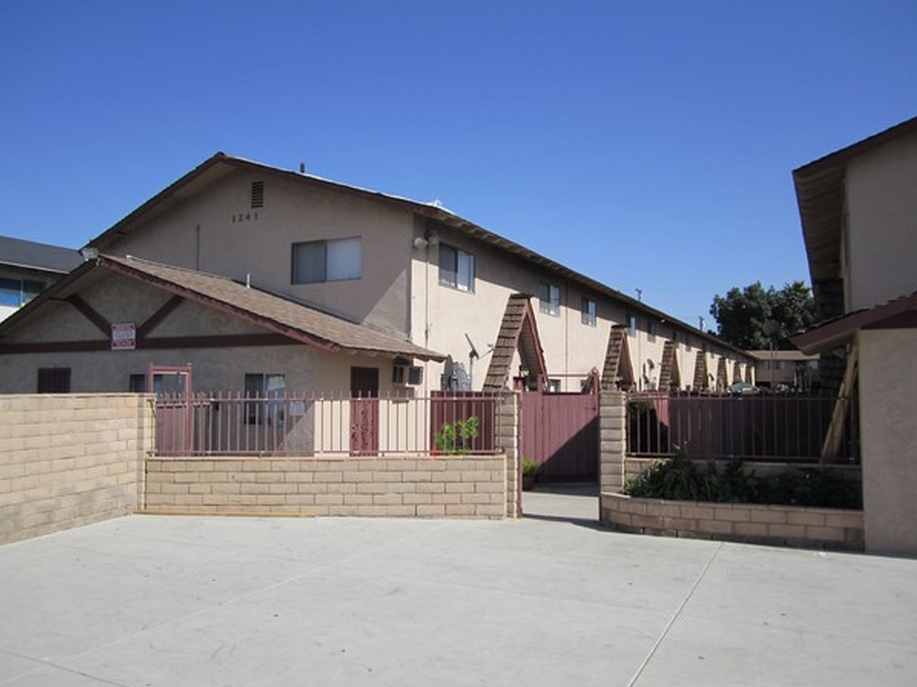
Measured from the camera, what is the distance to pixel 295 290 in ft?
56.3

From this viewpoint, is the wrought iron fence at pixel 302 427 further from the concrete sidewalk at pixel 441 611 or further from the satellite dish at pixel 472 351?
the satellite dish at pixel 472 351

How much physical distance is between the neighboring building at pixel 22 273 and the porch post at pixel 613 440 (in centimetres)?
2164

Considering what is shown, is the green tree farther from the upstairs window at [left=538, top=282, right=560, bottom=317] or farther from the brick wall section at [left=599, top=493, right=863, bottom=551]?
the brick wall section at [left=599, top=493, right=863, bottom=551]

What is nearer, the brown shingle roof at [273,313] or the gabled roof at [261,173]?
the brown shingle roof at [273,313]

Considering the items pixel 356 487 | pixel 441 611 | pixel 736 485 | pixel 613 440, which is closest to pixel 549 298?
pixel 613 440

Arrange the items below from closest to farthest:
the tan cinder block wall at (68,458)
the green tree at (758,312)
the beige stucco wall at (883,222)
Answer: the tan cinder block wall at (68,458) < the beige stucco wall at (883,222) < the green tree at (758,312)

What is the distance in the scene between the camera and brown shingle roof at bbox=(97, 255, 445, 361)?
510 inches

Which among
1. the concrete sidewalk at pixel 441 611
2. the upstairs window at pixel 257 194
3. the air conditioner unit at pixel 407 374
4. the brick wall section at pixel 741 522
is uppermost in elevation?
the upstairs window at pixel 257 194

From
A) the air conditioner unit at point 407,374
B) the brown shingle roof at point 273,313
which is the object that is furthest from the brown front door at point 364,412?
the brown shingle roof at point 273,313

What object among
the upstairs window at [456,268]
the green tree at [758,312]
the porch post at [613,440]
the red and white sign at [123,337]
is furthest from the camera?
the green tree at [758,312]

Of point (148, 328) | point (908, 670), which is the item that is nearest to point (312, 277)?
point (148, 328)

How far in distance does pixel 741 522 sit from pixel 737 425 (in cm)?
276

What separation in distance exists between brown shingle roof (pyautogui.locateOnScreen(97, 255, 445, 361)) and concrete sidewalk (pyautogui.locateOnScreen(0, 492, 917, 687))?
3.94 m

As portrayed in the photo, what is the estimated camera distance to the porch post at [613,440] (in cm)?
1073
